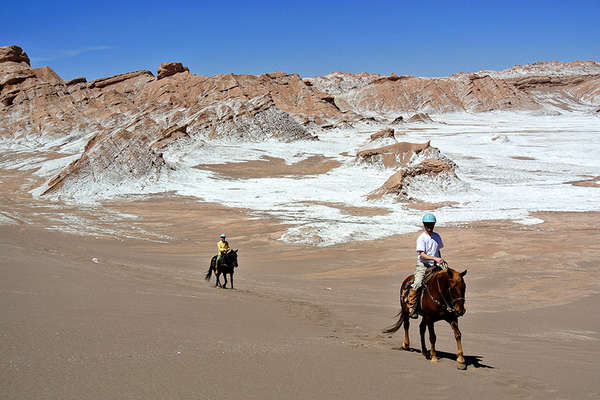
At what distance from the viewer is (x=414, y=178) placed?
1574 inches

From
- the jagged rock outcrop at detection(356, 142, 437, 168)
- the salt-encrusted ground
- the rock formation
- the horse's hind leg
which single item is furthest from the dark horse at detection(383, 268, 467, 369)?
the jagged rock outcrop at detection(356, 142, 437, 168)

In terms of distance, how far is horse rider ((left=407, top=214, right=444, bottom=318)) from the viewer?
7292mm

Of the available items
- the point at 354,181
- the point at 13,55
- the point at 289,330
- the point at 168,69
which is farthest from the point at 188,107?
the point at 289,330

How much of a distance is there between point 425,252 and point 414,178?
33.4 metres

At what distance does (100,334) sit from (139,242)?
1924cm

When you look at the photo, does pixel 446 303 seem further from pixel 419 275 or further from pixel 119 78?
pixel 119 78

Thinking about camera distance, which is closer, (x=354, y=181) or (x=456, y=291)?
(x=456, y=291)

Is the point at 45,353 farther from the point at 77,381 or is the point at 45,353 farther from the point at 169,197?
the point at 169,197

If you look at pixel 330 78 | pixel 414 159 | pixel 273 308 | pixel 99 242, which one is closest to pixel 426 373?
pixel 273 308

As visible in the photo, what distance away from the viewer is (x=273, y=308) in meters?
10.5

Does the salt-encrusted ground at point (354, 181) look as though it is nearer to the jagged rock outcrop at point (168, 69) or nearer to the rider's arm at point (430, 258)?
the rider's arm at point (430, 258)

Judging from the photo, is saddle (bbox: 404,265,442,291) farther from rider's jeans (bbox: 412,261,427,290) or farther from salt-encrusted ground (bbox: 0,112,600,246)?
salt-encrusted ground (bbox: 0,112,600,246)

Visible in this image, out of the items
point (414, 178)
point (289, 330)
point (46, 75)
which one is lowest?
point (289, 330)

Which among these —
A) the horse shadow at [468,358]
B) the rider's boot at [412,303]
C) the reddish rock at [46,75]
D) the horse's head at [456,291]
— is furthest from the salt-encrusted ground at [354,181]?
the reddish rock at [46,75]
